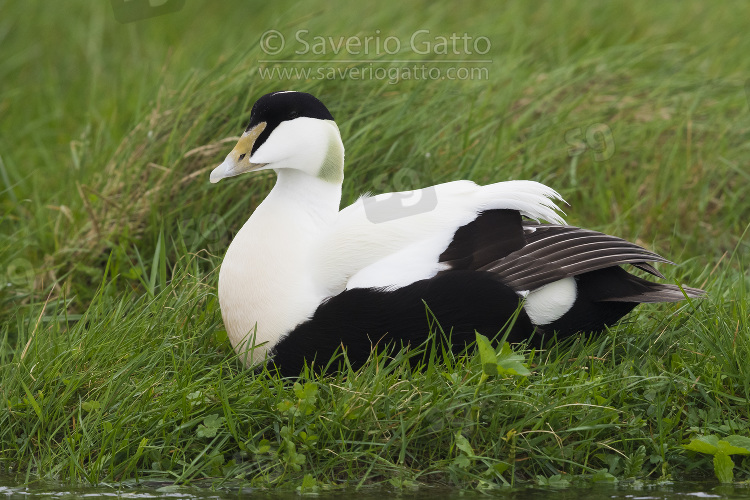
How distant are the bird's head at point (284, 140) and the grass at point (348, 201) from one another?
596 millimetres

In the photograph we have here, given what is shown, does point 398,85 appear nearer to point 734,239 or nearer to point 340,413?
point 734,239

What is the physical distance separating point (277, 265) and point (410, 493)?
0.93m

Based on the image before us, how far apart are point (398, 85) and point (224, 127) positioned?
0.99 m

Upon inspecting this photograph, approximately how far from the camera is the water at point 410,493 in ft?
9.97

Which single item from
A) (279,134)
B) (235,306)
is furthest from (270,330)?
(279,134)

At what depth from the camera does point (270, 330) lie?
11.5 feet

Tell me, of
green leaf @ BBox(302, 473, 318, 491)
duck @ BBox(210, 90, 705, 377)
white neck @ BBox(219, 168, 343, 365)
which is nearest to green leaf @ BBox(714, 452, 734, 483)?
duck @ BBox(210, 90, 705, 377)

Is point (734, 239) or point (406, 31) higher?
point (406, 31)

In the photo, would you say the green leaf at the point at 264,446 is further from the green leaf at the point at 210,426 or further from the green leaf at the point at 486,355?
the green leaf at the point at 486,355

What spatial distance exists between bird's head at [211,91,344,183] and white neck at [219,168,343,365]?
0.26 ft

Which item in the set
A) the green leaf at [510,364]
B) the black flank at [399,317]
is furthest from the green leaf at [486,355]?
the black flank at [399,317]

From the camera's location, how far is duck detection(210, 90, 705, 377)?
3.42 m

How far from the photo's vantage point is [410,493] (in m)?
3.09

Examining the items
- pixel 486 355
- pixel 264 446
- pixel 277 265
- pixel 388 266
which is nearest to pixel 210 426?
pixel 264 446
